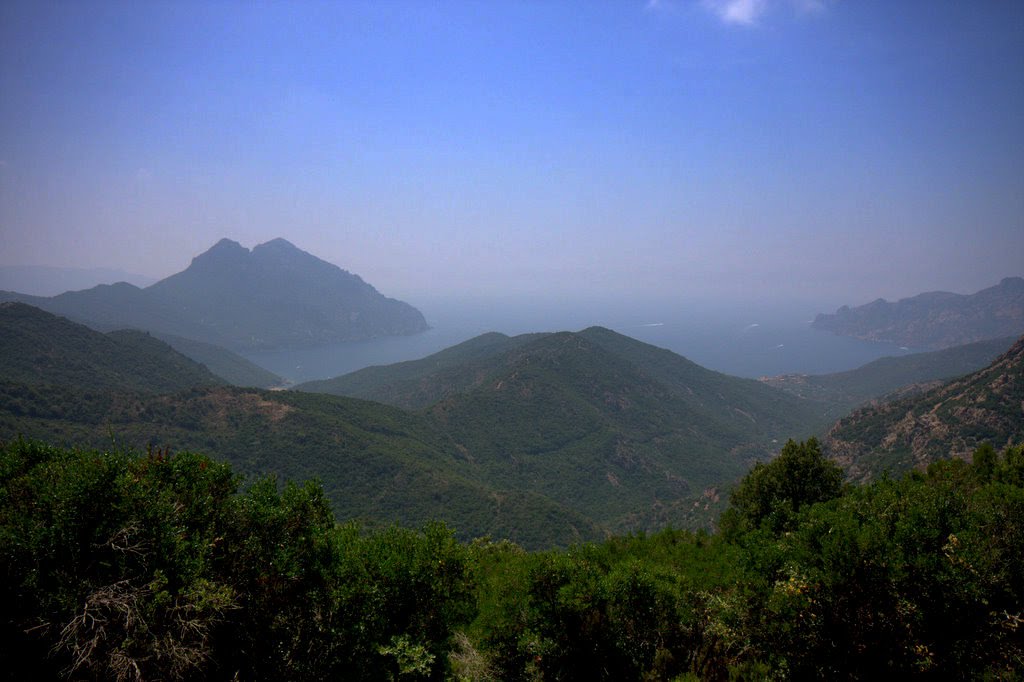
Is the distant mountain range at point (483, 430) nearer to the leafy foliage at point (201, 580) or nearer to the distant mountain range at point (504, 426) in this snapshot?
the distant mountain range at point (504, 426)

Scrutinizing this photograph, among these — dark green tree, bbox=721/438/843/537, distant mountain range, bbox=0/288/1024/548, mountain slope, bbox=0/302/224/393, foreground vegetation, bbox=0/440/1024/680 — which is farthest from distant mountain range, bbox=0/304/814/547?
foreground vegetation, bbox=0/440/1024/680

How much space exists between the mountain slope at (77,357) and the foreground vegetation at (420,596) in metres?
128

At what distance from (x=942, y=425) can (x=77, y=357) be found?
193427 millimetres

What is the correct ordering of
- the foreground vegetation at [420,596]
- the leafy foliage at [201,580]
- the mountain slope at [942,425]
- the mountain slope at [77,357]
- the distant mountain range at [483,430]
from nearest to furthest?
the leafy foliage at [201,580], the foreground vegetation at [420,596], the mountain slope at [942,425], the distant mountain range at [483,430], the mountain slope at [77,357]

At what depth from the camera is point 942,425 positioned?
68312 mm

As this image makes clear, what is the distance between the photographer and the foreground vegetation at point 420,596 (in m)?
9.13

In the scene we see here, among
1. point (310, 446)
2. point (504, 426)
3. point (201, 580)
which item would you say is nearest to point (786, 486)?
point (201, 580)

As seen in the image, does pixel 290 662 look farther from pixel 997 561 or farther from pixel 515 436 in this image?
pixel 515 436

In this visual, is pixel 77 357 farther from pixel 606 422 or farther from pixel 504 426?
pixel 606 422

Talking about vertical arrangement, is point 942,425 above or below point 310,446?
above

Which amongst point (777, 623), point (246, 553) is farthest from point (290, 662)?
point (777, 623)

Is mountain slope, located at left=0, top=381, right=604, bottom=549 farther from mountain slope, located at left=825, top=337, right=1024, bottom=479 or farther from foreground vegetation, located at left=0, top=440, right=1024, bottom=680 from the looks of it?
foreground vegetation, located at left=0, top=440, right=1024, bottom=680

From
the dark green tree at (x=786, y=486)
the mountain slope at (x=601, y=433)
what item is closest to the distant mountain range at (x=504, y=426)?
the mountain slope at (x=601, y=433)

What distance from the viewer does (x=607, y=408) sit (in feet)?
470
